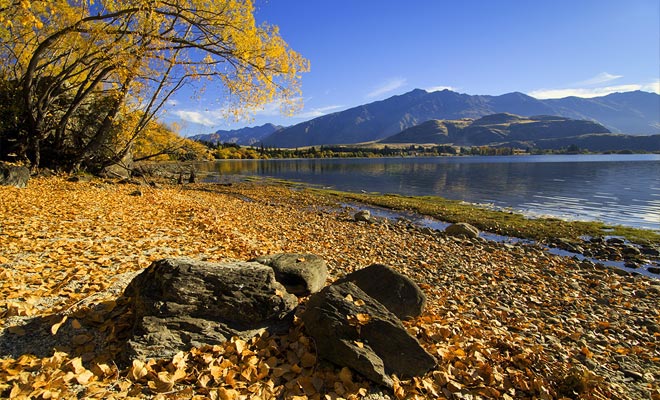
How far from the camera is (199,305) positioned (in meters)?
6.00

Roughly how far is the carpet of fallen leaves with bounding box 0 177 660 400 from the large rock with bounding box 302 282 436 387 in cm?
23

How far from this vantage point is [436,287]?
38.2ft

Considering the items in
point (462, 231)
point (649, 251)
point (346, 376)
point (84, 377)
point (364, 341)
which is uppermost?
point (84, 377)

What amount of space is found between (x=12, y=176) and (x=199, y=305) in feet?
63.0

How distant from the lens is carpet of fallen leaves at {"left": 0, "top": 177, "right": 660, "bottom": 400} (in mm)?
5059

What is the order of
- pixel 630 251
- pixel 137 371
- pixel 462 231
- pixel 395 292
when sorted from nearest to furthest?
pixel 137 371
pixel 395 292
pixel 630 251
pixel 462 231

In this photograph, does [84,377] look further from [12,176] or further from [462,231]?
[462,231]

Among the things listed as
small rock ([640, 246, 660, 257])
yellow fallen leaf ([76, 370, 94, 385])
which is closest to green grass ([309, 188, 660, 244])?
small rock ([640, 246, 660, 257])

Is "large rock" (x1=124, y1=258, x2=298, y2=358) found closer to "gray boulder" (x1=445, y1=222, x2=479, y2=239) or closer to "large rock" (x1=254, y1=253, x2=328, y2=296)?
"large rock" (x1=254, y1=253, x2=328, y2=296)

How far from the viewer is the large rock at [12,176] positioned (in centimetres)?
1752

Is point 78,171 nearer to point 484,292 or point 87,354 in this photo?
point 87,354

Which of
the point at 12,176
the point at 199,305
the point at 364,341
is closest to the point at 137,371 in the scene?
the point at 199,305

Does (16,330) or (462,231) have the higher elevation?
(16,330)

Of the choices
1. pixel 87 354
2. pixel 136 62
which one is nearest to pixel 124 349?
pixel 87 354
